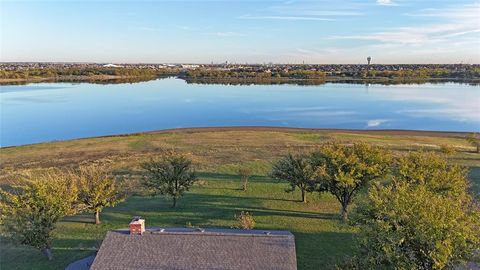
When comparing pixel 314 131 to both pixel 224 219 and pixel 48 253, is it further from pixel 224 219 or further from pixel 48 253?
pixel 48 253

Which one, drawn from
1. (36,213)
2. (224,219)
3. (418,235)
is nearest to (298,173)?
(224,219)

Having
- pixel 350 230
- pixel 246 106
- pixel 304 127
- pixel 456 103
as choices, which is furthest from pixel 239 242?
pixel 456 103

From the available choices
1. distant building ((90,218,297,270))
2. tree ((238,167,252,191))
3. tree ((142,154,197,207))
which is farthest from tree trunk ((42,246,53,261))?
tree ((238,167,252,191))

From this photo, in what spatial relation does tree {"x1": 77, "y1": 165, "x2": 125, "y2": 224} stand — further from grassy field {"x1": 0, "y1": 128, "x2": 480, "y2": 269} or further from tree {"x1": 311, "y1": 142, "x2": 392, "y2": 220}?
tree {"x1": 311, "y1": 142, "x2": 392, "y2": 220}

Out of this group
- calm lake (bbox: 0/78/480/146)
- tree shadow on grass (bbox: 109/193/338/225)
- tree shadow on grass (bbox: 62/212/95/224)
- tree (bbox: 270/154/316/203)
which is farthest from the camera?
calm lake (bbox: 0/78/480/146)

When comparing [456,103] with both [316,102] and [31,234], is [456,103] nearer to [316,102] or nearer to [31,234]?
[316,102]

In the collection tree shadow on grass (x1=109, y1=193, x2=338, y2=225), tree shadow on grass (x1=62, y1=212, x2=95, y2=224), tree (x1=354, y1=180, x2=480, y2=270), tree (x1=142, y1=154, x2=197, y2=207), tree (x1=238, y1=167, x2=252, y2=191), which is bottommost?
tree shadow on grass (x1=62, y1=212, x2=95, y2=224)
